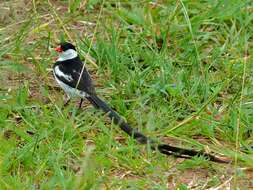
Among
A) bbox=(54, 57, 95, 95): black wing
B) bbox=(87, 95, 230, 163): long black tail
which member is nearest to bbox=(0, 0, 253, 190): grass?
bbox=(87, 95, 230, 163): long black tail

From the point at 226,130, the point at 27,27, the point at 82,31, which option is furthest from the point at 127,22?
the point at 226,130

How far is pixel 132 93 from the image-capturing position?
5.77 metres

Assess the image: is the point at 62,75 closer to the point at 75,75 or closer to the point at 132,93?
the point at 75,75

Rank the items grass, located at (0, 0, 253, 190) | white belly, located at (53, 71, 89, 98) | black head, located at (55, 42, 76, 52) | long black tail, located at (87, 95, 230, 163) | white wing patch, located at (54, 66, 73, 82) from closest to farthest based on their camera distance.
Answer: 1. grass, located at (0, 0, 253, 190)
2. long black tail, located at (87, 95, 230, 163)
3. white belly, located at (53, 71, 89, 98)
4. white wing patch, located at (54, 66, 73, 82)
5. black head, located at (55, 42, 76, 52)

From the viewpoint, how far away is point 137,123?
5.39 meters

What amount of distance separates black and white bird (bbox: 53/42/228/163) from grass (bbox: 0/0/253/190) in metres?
0.06

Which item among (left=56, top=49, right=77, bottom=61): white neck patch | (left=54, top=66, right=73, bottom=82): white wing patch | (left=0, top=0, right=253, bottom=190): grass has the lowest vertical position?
(left=0, top=0, right=253, bottom=190): grass

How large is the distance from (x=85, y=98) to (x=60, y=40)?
1.06 m

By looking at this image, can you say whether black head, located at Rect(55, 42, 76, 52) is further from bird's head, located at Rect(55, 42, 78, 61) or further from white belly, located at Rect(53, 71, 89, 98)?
white belly, located at Rect(53, 71, 89, 98)

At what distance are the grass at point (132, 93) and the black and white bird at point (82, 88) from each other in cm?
6

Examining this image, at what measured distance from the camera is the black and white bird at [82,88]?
497cm

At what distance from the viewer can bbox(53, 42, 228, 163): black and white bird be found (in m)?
4.97

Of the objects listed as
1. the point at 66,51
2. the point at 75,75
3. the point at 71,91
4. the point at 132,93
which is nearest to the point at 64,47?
the point at 66,51

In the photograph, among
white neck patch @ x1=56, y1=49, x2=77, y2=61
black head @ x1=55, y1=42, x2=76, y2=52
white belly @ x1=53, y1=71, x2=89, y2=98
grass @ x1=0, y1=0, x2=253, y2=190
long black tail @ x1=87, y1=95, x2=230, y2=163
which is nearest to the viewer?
grass @ x1=0, y1=0, x2=253, y2=190
